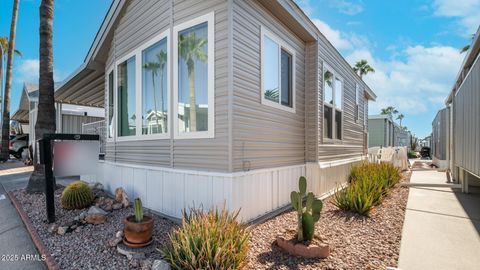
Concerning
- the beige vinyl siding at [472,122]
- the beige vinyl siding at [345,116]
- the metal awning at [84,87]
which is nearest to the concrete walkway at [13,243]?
the metal awning at [84,87]

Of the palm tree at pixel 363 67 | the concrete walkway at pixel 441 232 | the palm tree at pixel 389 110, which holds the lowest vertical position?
the concrete walkway at pixel 441 232

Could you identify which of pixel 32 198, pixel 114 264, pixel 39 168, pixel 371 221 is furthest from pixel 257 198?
pixel 39 168

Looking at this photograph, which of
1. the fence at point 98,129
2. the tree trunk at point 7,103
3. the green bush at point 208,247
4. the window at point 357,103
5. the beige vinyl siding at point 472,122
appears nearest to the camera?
the green bush at point 208,247

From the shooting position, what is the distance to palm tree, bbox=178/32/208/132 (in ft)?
14.7

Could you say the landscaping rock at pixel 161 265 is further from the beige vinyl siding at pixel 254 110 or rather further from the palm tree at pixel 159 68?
the palm tree at pixel 159 68

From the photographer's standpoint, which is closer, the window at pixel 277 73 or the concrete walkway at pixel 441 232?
the concrete walkway at pixel 441 232

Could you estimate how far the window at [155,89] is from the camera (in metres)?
5.16

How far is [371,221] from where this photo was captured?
457 cm

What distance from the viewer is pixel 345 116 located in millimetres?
8633

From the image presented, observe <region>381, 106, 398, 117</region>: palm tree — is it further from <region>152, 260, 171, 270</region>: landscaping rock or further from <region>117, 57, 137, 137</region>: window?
<region>152, 260, 171, 270</region>: landscaping rock

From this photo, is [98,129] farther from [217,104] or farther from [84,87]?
[217,104]

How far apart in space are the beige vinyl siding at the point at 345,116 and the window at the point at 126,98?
4398 millimetres

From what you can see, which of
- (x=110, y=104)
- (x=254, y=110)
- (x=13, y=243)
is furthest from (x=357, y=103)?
(x=13, y=243)

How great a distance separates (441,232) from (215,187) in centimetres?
339
